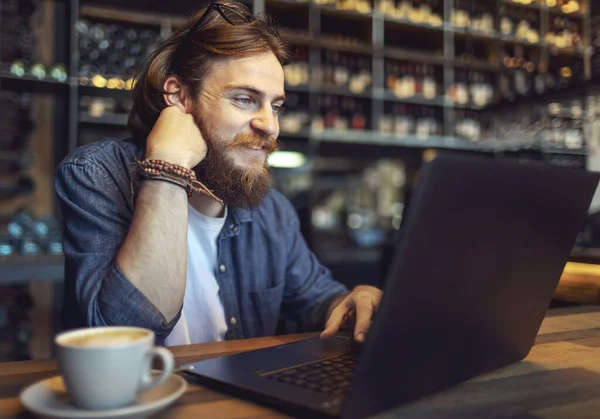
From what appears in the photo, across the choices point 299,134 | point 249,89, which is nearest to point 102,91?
point 299,134

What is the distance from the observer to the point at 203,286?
45.1 inches

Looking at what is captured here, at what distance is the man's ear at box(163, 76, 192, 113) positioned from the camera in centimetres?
118

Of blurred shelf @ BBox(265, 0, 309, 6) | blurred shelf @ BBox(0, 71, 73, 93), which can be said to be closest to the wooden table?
blurred shelf @ BBox(0, 71, 73, 93)

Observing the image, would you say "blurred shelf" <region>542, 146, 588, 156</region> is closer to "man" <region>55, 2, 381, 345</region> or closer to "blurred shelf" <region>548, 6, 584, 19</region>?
"blurred shelf" <region>548, 6, 584, 19</region>

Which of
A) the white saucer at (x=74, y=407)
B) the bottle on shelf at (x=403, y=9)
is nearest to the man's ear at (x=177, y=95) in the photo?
the white saucer at (x=74, y=407)

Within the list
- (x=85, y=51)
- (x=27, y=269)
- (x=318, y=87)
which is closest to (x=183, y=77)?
(x=27, y=269)

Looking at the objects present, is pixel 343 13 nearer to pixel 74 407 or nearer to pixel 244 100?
pixel 244 100

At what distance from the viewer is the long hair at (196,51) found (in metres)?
1.13

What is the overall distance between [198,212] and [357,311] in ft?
1.58

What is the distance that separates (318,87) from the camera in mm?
3428

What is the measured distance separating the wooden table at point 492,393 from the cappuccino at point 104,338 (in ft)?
0.24

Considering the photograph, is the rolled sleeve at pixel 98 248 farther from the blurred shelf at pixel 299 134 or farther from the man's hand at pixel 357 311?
the blurred shelf at pixel 299 134

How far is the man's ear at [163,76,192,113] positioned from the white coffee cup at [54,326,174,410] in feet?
2.59

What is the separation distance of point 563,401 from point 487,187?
9.5 inches
